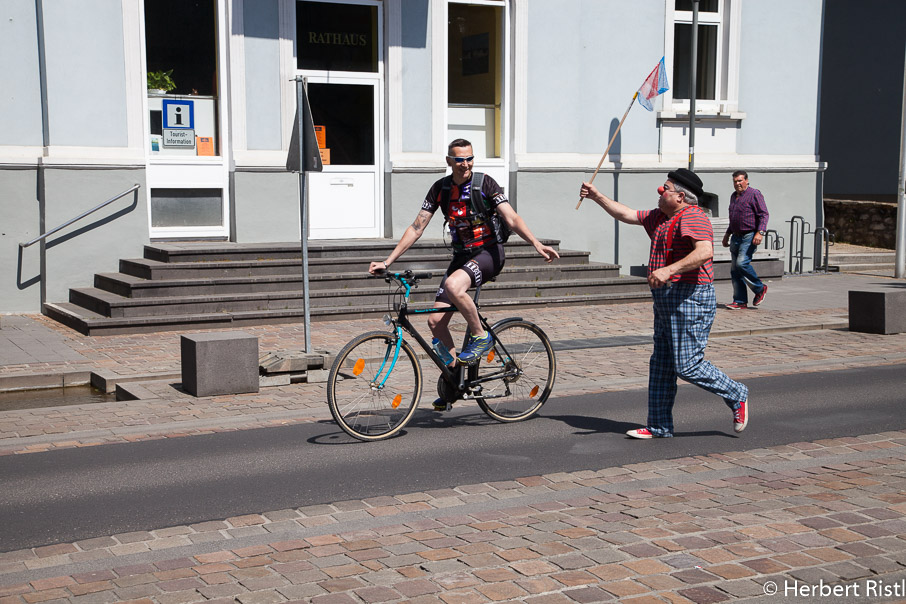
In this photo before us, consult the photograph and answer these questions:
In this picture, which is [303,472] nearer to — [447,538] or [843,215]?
[447,538]

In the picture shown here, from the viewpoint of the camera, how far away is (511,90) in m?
17.8

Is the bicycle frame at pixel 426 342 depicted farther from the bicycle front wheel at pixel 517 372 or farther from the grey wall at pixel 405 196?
the grey wall at pixel 405 196

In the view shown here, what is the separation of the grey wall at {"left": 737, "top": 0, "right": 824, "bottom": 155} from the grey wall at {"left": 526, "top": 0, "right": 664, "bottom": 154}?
211cm

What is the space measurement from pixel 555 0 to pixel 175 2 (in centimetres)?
641

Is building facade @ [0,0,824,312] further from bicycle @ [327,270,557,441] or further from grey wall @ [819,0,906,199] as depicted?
bicycle @ [327,270,557,441]

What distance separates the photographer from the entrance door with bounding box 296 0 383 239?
16.4 metres

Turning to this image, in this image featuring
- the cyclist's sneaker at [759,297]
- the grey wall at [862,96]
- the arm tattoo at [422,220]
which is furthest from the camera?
the grey wall at [862,96]

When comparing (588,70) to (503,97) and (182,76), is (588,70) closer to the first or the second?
(503,97)

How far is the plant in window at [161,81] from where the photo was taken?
50.1 feet

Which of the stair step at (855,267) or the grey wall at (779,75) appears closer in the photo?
the grey wall at (779,75)

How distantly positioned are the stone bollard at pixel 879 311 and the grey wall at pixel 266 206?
8152 millimetres

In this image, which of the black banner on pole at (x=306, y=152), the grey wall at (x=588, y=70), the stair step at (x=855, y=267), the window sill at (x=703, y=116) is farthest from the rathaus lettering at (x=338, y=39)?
the stair step at (x=855, y=267)

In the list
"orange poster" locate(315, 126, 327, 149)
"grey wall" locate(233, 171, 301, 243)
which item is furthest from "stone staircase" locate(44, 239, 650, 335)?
"orange poster" locate(315, 126, 327, 149)

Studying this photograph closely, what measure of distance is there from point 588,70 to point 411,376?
12046 mm
